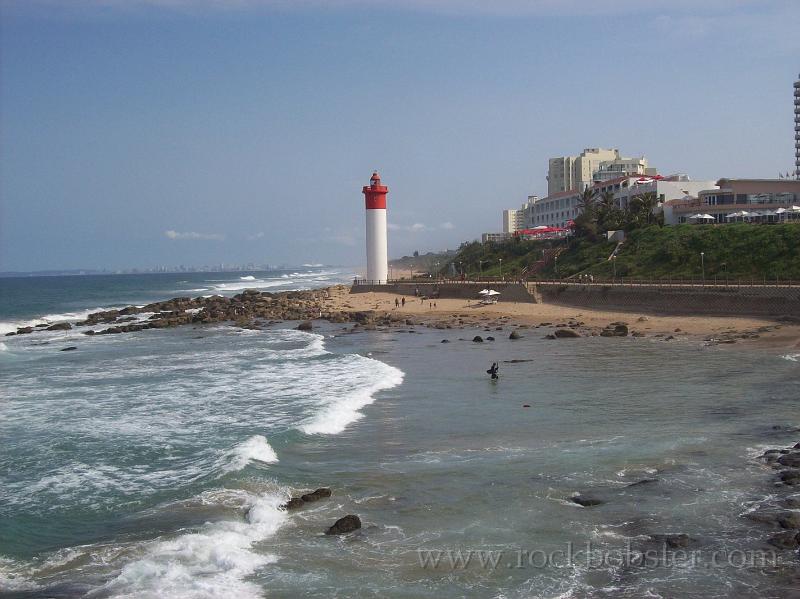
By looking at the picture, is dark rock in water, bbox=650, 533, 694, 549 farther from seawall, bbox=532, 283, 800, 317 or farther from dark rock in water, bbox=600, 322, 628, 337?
seawall, bbox=532, 283, 800, 317

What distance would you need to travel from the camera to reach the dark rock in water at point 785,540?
10.7m

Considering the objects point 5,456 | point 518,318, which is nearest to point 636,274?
point 518,318

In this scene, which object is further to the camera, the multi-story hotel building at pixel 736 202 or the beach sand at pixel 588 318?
the multi-story hotel building at pixel 736 202

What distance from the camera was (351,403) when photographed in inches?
851

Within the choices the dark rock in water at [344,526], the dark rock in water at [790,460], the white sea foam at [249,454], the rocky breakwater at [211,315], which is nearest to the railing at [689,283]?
the rocky breakwater at [211,315]

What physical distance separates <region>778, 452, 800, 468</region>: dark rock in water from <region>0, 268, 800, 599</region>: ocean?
515 mm

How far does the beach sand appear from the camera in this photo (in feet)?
113

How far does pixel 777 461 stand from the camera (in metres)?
14.5

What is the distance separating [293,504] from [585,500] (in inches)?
193

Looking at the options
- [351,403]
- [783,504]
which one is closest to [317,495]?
[783,504]

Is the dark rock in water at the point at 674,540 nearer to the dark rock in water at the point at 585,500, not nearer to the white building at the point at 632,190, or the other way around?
the dark rock in water at the point at 585,500

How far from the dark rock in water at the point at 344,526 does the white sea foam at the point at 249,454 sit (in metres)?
4.05

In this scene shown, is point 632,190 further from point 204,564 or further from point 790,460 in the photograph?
point 204,564

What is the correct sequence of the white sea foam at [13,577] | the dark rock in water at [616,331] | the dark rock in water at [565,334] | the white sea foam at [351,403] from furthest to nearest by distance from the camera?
the dark rock in water at [616,331] < the dark rock in water at [565,334] < the white sea foam at [351,403] < the white sea foam at [13,577]
